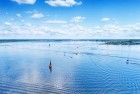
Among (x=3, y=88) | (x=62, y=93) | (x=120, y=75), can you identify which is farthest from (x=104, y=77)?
(x=3, y=88)

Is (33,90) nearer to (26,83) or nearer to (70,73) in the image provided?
(26,83)

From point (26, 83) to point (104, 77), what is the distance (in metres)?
21.1

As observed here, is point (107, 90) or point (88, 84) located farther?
point (88, 84)

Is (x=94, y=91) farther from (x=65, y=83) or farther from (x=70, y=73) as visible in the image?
(x=70, y=73)

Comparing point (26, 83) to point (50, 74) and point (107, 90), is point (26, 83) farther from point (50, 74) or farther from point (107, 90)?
point (107, 90)

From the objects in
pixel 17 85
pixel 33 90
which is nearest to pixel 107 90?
pixel 33 90

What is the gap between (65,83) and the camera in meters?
57.3

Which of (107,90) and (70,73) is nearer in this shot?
(107,90)

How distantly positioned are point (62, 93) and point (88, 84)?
9.53m

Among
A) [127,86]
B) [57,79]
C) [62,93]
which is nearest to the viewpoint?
[62,93]

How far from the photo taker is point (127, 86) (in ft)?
182

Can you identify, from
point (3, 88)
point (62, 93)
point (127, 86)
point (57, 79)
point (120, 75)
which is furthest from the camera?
point (120, 75)

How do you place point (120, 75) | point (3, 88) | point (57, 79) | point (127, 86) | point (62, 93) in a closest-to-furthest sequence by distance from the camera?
1. point (62, 93)
2. point (3, 88)
3. point (127, 86)
4. point (57, 79)
5. point (120, 75)

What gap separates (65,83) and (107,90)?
10668 millimetres
